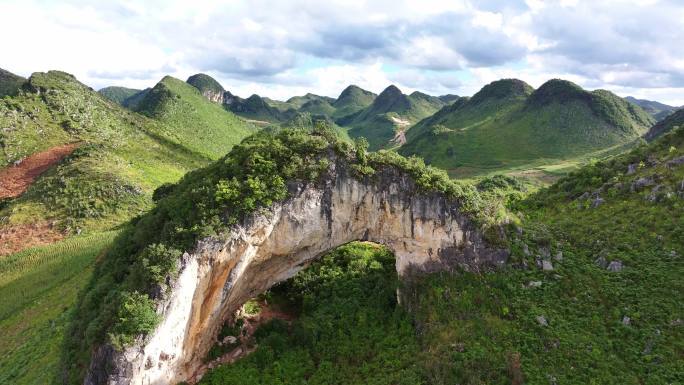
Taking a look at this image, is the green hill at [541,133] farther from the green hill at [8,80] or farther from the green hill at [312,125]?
the green hill at [8,80]

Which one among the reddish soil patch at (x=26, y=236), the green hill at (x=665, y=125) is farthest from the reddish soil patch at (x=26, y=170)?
the green hill at (x=665, y=125)

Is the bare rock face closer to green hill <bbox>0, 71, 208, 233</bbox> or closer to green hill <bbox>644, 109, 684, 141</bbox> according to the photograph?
green hill <bbox>0, 71, 208, 233</bbox>

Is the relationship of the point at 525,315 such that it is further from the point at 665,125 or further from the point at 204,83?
the point at 204,83

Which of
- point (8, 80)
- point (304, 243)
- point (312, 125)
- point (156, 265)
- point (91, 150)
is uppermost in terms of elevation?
point (8, 80)

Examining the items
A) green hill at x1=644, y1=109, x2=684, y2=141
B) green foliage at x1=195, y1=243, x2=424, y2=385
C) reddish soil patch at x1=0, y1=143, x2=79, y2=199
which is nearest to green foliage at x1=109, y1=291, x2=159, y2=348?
green foliage at x1=195, y1=243, x2=424, y2=385

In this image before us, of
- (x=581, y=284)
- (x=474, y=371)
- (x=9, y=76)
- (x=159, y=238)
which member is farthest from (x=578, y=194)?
(x=9, y=76)

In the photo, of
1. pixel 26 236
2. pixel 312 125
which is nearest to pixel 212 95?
pixel 312 125

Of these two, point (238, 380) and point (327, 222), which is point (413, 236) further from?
point (238, 380)
